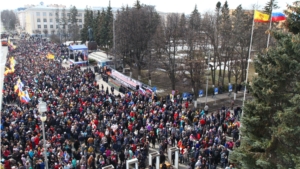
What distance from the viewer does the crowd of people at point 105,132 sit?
12406 mm

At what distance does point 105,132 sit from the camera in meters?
15.0

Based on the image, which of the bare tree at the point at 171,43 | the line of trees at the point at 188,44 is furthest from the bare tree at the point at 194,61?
the bare tree at the point at 171,43

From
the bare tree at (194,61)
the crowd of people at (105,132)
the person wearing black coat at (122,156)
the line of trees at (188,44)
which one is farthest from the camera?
the line of trees at (188,44)

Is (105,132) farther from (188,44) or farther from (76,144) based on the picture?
(188,44)

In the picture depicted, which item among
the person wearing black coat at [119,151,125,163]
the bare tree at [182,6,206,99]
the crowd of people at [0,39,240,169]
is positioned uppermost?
the bare tree at [182,6,206,99]

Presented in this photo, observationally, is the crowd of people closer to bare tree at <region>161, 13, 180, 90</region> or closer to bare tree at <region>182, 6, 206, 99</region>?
bare tree at <region>182, 6, 206, 99</region>

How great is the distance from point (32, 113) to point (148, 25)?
68.7ft

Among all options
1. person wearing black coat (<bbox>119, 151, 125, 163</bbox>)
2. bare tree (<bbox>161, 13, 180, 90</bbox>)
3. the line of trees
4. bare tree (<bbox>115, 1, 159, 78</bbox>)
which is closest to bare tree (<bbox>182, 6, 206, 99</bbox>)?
the line of trees

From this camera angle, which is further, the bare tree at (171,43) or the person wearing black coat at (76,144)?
the bare tree at (171,43)

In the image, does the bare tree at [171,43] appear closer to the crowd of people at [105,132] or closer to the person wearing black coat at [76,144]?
the crowd of people at [105,132]

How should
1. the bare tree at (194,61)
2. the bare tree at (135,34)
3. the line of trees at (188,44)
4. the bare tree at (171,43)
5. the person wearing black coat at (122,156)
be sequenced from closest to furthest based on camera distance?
the person wearing black coat at (122,156) → the bare tree at (194,61) → the line of trees at (188,44) → the bare tree at (171,43) → the bare tree at (135,34)

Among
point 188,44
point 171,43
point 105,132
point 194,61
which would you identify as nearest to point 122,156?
point 105,132

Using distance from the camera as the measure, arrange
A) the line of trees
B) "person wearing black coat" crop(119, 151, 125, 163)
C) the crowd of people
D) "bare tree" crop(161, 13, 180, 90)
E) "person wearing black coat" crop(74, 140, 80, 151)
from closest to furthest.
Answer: the crowd of people, "person wearing black coat" crop(119, 151, 125, 163), "person wearing black coat" crop(74, 140, 80, 151), the line of trees, "bare tree" crop(161, 13, 180, 90)

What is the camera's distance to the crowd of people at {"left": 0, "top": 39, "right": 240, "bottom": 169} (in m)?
12.4
